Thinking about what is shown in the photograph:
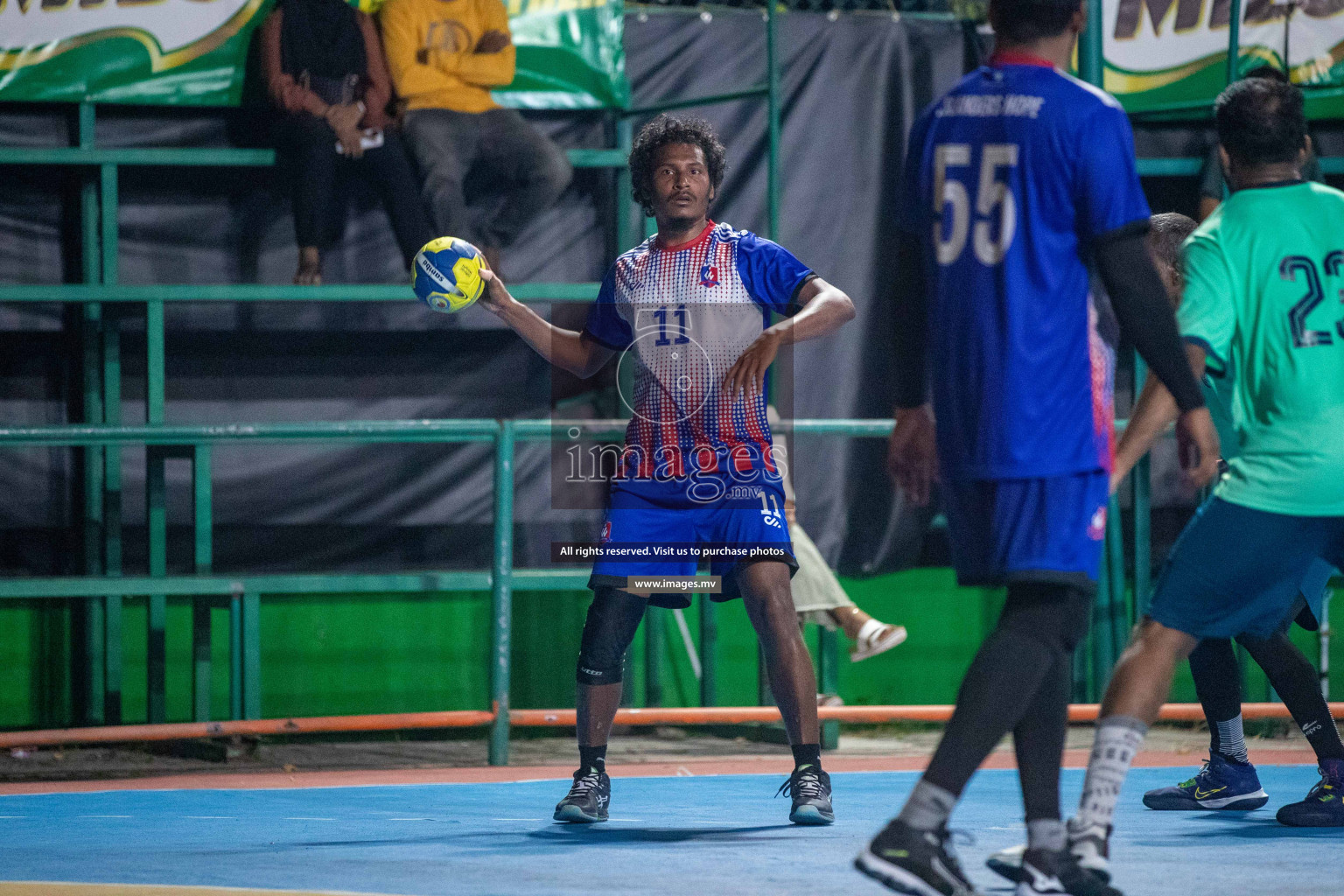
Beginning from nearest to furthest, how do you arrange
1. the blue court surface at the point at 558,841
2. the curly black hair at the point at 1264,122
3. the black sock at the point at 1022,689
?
the black sock at the point at 1022,689
the blue court surface at the point at 558,841
the curly black hair at the point at 1264,122

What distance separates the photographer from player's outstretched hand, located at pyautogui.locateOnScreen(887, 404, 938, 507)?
12.1ft

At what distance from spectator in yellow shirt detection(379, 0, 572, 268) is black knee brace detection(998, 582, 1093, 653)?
5097 mm

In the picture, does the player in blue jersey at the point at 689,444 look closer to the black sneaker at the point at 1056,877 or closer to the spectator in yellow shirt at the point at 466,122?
the black sneaker at the point at 1056,877

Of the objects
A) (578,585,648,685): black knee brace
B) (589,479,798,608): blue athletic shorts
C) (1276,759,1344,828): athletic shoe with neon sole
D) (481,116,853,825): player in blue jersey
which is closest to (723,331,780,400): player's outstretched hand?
(481,116,853,825): player in blue jersey

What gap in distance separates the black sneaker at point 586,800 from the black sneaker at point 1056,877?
1.85 m

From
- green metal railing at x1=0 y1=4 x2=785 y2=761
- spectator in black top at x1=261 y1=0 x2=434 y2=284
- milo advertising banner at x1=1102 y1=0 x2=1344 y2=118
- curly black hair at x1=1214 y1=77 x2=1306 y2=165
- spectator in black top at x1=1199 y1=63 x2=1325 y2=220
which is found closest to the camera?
curly black hair at x1=1214 y1=77 x2=1306 y2=165

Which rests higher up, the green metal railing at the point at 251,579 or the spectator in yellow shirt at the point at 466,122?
the spectator in yellow shirt at the point at 466,122

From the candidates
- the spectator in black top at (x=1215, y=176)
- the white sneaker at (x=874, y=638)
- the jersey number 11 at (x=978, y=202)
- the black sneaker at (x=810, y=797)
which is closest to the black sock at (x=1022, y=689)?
the jersey number 11 at (x=978, y=202)

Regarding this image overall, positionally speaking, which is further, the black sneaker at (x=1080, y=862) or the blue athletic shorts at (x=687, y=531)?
the blue athletic shorts at (x=687, y=531)

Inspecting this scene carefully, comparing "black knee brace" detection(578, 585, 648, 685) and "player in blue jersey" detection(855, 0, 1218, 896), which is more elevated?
"player in blue jersey" detection(855, 0, 1218, 896)

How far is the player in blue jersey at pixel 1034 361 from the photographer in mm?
3459

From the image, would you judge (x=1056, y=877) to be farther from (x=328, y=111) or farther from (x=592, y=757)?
(x=328, y=111)

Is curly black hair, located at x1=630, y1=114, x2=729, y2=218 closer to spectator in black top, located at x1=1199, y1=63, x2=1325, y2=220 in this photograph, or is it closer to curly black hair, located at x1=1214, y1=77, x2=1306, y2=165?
curly black hair, located at x1=1214, y1=77, x2=1306, y2=165

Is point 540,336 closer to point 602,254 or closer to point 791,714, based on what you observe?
point 791,714
